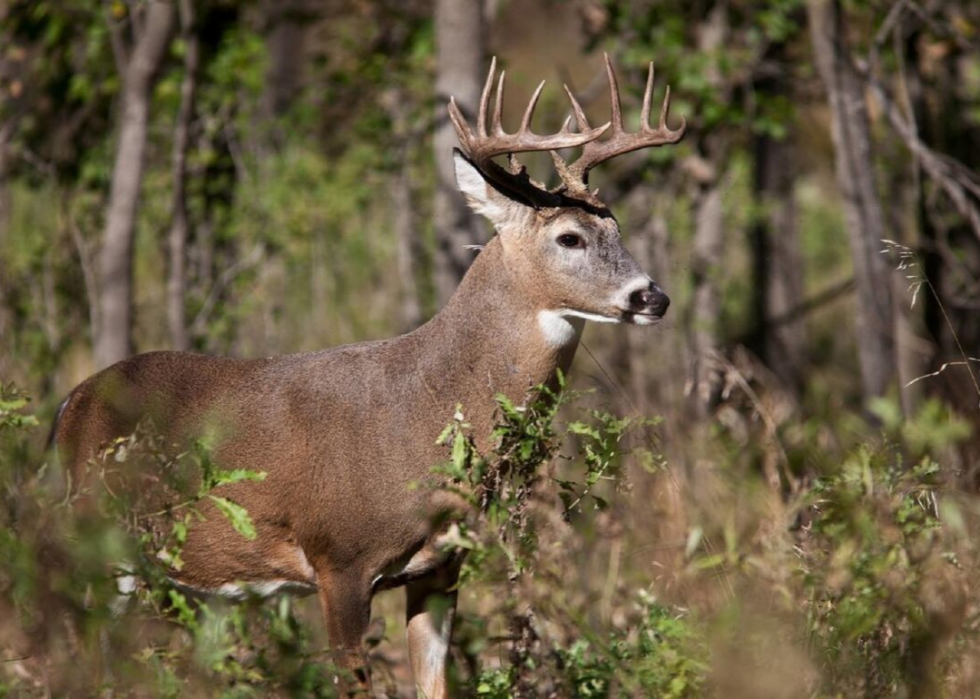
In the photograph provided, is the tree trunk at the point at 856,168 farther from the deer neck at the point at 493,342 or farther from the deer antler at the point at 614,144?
the deer neck at the point at 493,342

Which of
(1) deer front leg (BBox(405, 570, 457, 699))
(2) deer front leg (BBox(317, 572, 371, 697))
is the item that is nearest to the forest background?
(1) deer front leg (BBox(405, 570, 457, 699))

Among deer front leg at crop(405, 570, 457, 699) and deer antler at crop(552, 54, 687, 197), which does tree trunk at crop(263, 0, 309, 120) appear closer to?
deer antler at crop(552, 54, 687, 197)

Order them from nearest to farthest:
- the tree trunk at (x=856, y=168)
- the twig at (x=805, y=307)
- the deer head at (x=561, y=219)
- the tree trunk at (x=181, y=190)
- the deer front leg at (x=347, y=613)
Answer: the deer front leg at (x=347, y=613) → the deer head at (x=561, y=219) → the tree trunk at (x=856, y=168) → the tree trunk at (x=181, y=190) → the twig at (x=805, y=307)

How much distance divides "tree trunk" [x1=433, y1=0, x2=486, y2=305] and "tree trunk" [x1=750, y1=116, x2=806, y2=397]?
4.60 meters

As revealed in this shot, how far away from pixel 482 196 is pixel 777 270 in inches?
293

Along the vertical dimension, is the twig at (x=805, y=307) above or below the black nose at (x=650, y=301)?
below

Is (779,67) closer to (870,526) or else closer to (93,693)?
(870,526)

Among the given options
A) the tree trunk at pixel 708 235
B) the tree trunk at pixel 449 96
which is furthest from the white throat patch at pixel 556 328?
the tree trunk at pixel 708 235

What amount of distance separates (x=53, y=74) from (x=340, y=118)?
7.99ft

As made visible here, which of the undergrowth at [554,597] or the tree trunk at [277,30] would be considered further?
the tree trunk at [277,30]

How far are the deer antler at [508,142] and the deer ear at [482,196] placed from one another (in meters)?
0.05

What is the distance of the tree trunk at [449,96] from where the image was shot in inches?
305

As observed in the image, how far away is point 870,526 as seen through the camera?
419cm

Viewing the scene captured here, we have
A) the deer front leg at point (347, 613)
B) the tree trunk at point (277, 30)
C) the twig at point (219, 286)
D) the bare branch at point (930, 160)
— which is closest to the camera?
the deer front leg at point (347, 613)
